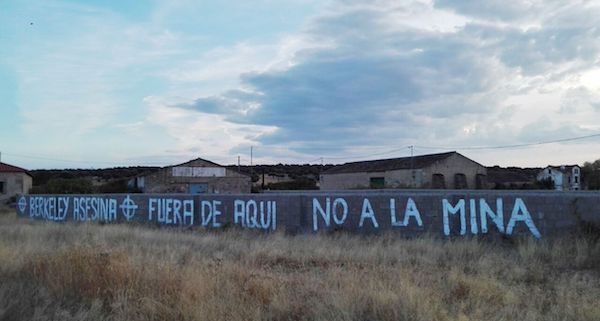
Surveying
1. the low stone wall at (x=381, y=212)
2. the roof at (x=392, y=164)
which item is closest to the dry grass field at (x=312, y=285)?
the low stone wall at (x=381, y=212)

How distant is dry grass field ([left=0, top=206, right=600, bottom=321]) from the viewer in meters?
6.24

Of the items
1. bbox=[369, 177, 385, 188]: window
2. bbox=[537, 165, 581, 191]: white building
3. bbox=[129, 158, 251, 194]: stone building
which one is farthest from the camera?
bbox=[537, 165, 581, 191]: white building

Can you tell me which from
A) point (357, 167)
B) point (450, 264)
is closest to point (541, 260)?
point (450, 264)

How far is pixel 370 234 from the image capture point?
15547 mm

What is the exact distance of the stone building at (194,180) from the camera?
53.5m

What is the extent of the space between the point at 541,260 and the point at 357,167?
2126 inches

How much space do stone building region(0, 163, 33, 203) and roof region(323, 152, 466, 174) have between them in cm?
3449

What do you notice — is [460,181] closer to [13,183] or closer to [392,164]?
[392,164]

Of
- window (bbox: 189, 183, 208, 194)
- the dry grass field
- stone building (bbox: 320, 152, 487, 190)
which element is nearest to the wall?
window (bbox: 189, 183, 208, 194)

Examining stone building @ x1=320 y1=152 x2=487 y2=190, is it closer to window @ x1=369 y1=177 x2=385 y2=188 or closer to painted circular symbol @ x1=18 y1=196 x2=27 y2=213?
window @ x1=369 y1=177 x2=385 y2=188

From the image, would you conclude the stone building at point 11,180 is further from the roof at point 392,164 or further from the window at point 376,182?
the window at point 376,182

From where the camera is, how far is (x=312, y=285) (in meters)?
8.04

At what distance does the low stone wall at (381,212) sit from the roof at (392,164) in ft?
123

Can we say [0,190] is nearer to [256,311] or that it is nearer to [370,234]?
[370,234]
